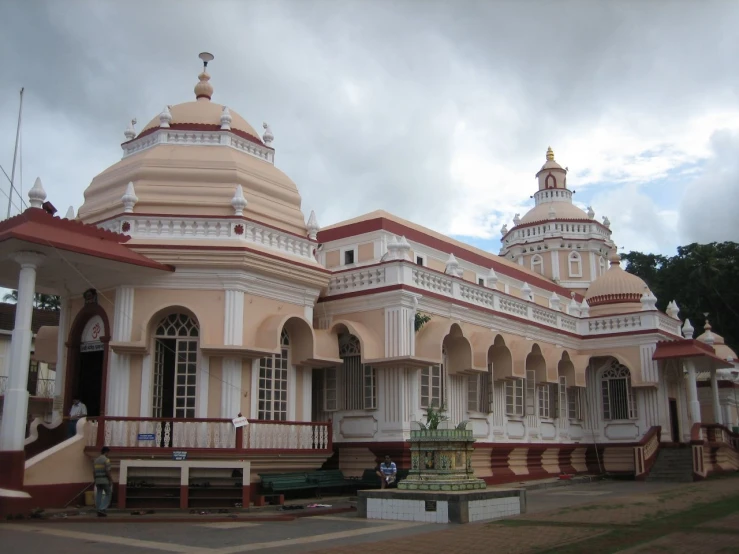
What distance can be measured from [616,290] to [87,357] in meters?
19.2

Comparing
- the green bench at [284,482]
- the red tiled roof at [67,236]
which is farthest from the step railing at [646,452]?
the red tiled roof at [67,236]

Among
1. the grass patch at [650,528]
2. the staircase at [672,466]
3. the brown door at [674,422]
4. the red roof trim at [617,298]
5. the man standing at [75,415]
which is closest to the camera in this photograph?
the grass patch at [650,528]

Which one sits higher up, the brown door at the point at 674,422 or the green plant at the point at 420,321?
the green plant at the point at 420,321

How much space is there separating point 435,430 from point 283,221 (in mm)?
7762

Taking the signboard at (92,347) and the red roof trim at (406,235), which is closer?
the signboard at (92,347)

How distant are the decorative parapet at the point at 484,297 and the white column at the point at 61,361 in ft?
20.7

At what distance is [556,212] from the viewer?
3947 cm

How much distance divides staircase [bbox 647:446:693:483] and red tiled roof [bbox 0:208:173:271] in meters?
17.1

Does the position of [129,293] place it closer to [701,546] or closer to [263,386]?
[263,386]

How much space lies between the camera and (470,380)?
22078mm

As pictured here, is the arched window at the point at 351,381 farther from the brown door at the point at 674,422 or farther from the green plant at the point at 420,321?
the brown door at the point at 674,422

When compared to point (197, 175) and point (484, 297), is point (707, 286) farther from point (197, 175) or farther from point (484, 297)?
point (197, 175)

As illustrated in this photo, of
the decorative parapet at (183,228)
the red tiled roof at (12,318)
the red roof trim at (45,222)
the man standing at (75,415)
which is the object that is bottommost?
the man standing at (75,415)

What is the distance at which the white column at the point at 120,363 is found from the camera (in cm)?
1683
